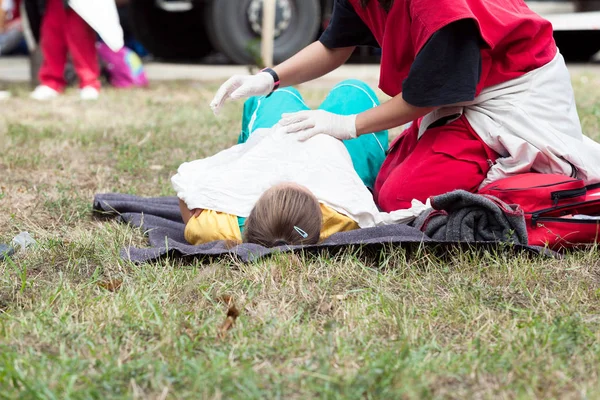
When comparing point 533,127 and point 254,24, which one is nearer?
point 533,127

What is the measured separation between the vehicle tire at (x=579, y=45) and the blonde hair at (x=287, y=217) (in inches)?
261

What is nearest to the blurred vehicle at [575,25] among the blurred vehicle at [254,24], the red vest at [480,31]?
the blurred vehicle at [254,24]

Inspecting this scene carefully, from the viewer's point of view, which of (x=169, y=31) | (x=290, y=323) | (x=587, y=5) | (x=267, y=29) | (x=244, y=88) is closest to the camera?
(x=290, y=323)

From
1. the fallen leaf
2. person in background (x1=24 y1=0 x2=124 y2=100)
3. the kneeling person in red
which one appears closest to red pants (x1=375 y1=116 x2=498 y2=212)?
the kneeling person in red

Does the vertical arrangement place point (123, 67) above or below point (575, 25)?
below

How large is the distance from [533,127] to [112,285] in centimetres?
132

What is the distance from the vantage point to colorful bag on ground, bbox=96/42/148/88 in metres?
6.32

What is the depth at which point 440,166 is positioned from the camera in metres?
2.53

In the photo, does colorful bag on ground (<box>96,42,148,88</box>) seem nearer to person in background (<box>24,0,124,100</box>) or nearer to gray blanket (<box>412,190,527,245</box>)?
person in background (<box>24,0,124,100</box>)

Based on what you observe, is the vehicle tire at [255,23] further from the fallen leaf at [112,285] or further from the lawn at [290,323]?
the fallen leaf at [112,285]

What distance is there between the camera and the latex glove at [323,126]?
99.9 inches

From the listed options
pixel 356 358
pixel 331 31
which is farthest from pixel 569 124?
pixel 356 358

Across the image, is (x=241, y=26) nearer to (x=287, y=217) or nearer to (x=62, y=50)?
(x=62, y=50)

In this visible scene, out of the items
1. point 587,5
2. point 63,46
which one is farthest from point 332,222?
point 587,5
